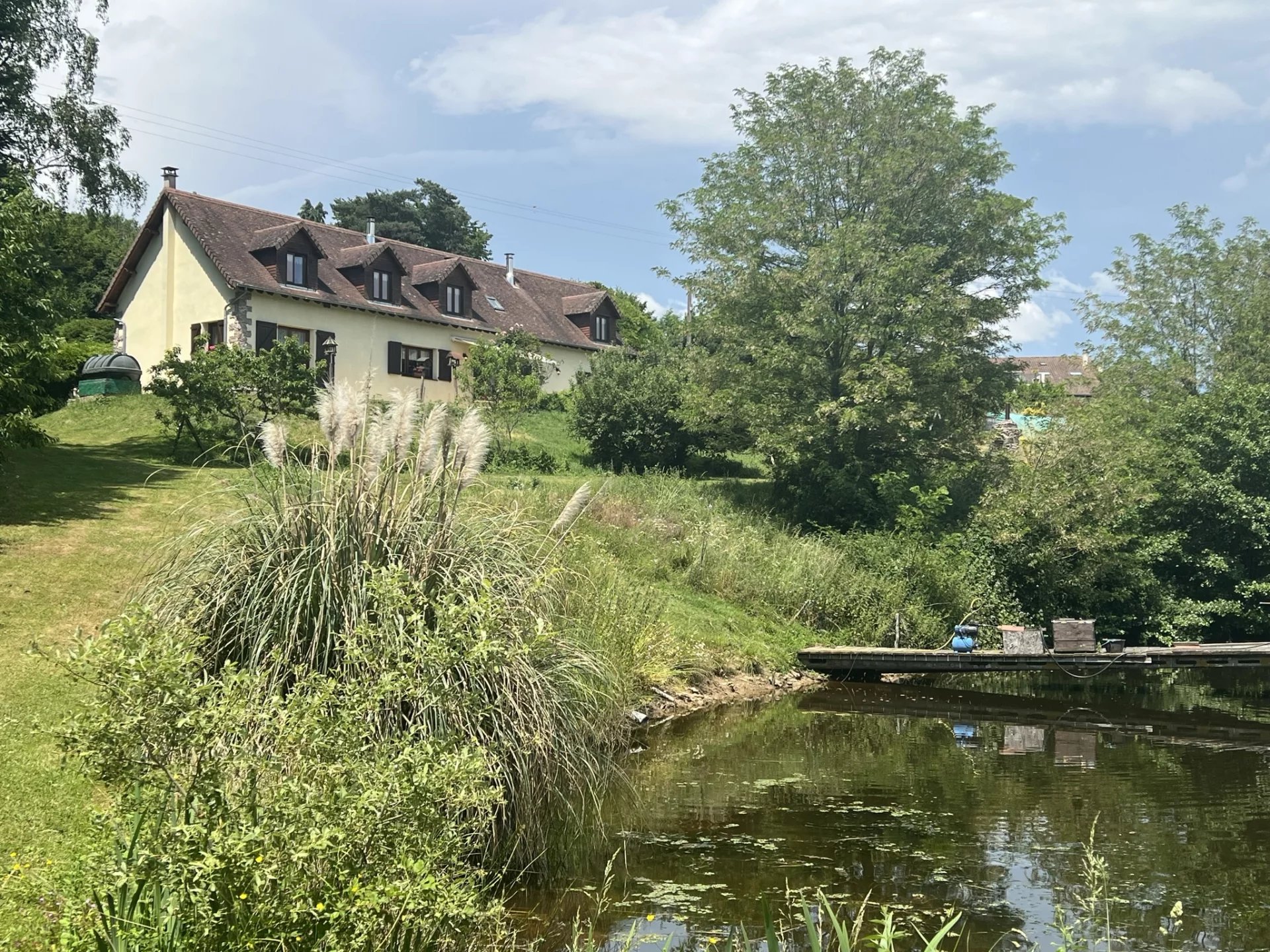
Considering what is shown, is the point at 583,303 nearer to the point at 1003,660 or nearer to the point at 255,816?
the point at 1003,660

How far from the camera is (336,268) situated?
3641 centimetres

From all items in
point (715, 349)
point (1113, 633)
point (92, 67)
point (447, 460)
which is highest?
point (92, 67)

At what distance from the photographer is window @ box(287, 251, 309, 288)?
111 feet

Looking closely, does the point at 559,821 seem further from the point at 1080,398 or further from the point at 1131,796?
the point at 1080,398

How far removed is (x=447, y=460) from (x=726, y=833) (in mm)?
4002

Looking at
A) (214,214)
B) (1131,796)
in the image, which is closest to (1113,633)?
(1131,796)

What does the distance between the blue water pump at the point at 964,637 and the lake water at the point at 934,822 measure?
2.48m

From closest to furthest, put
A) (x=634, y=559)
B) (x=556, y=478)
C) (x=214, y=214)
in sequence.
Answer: (x=634, y=559) → (x=556, y=478) → (x=214, y=214)

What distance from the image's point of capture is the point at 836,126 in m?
28.9

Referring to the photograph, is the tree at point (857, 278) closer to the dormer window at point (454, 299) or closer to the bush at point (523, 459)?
the bush at point (523, 459)

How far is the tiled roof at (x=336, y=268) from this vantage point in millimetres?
33188

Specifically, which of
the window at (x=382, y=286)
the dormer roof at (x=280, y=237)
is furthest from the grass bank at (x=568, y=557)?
the window at (x=382, y=286)

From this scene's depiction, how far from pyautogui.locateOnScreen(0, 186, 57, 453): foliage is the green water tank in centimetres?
1575

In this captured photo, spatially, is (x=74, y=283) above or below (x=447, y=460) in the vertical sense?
above
